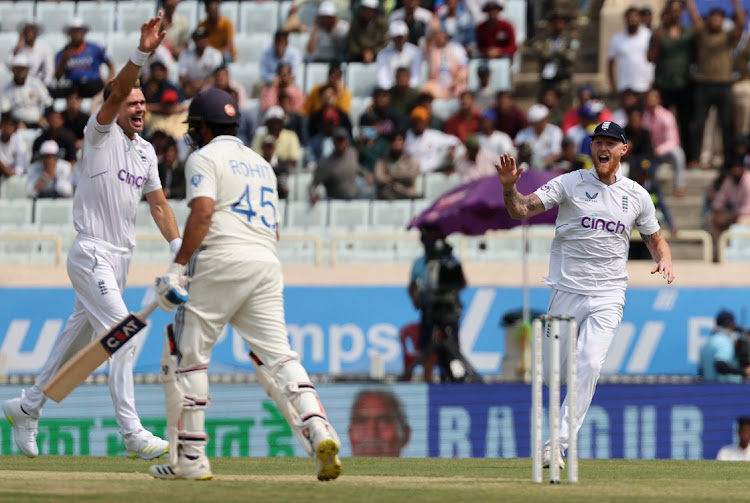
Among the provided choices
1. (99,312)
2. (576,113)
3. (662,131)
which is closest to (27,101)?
(576,113)

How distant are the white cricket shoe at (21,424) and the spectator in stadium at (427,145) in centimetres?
974

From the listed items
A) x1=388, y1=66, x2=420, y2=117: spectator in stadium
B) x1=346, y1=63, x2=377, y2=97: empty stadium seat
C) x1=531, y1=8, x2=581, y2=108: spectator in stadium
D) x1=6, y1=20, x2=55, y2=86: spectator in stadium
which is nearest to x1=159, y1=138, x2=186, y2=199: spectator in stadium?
x1=388, y1=66, x2=420, y2=117: spectator in stadium

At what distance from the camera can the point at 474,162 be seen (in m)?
18.8

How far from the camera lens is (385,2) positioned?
21750 mm

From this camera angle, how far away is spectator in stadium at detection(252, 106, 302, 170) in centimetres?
1922

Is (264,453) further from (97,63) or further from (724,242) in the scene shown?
(97,63)

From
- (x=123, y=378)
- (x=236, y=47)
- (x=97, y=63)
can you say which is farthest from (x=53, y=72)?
(x=123, y=378)

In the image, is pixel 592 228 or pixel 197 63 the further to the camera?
pixel 197 63

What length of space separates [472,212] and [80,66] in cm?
707

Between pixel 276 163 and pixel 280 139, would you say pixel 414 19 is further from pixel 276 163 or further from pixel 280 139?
pixel 276 163

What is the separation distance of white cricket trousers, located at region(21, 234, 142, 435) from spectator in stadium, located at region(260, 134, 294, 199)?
Answer: 28.2ft

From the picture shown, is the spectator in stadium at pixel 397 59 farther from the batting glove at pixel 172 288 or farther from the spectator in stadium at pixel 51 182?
the batting glove at pixel 172 288

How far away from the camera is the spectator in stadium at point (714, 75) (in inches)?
762

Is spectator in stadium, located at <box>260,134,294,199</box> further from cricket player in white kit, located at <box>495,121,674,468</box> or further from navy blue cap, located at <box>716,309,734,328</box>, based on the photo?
cricket player in white kit, located at <box>495,121,674,468</box>
